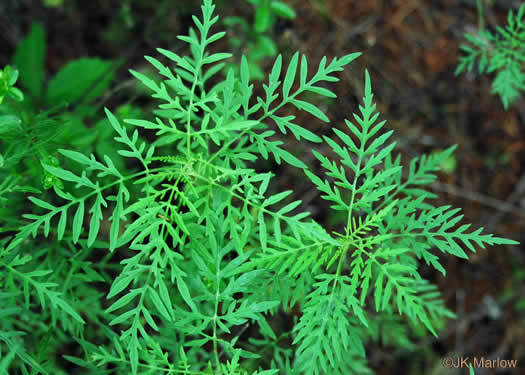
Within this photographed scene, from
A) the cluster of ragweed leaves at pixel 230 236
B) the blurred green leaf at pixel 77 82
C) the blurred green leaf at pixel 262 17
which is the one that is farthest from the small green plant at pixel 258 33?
the cluster of ragweed leaves at pixel 230 236

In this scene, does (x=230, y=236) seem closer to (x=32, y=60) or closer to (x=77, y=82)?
(x=77, y=82)

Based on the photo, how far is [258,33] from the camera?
11.2 ft

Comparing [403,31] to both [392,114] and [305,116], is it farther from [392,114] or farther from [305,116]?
[305,116]

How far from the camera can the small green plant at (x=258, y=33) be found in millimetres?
3038

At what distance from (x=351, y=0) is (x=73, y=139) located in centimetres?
276

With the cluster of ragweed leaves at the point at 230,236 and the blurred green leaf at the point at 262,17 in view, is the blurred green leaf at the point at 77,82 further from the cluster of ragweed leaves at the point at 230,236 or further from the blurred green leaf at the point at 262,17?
the cluster of ragweed leaves at the point at 230,236

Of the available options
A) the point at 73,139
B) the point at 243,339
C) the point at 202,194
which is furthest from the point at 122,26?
the point at 243,339

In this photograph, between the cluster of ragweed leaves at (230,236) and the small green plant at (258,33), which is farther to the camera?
the small green plant at (258,33)

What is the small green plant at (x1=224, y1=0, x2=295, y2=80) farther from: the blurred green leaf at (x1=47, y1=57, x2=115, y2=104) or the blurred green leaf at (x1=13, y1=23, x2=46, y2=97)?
the blurred green leaf at (x1=13, y1=23, x2=46, y2=97)

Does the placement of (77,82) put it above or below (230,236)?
above

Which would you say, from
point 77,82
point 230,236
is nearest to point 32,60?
point 77,82

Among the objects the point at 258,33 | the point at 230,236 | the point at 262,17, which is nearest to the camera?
the point at 230,236

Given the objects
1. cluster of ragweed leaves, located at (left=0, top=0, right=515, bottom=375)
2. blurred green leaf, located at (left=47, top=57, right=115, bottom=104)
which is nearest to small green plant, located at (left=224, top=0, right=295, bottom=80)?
blurred green leaf, located at (left=47, top=57, right=115, bottom=104)

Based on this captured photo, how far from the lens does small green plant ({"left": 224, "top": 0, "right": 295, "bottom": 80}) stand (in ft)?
9.97
